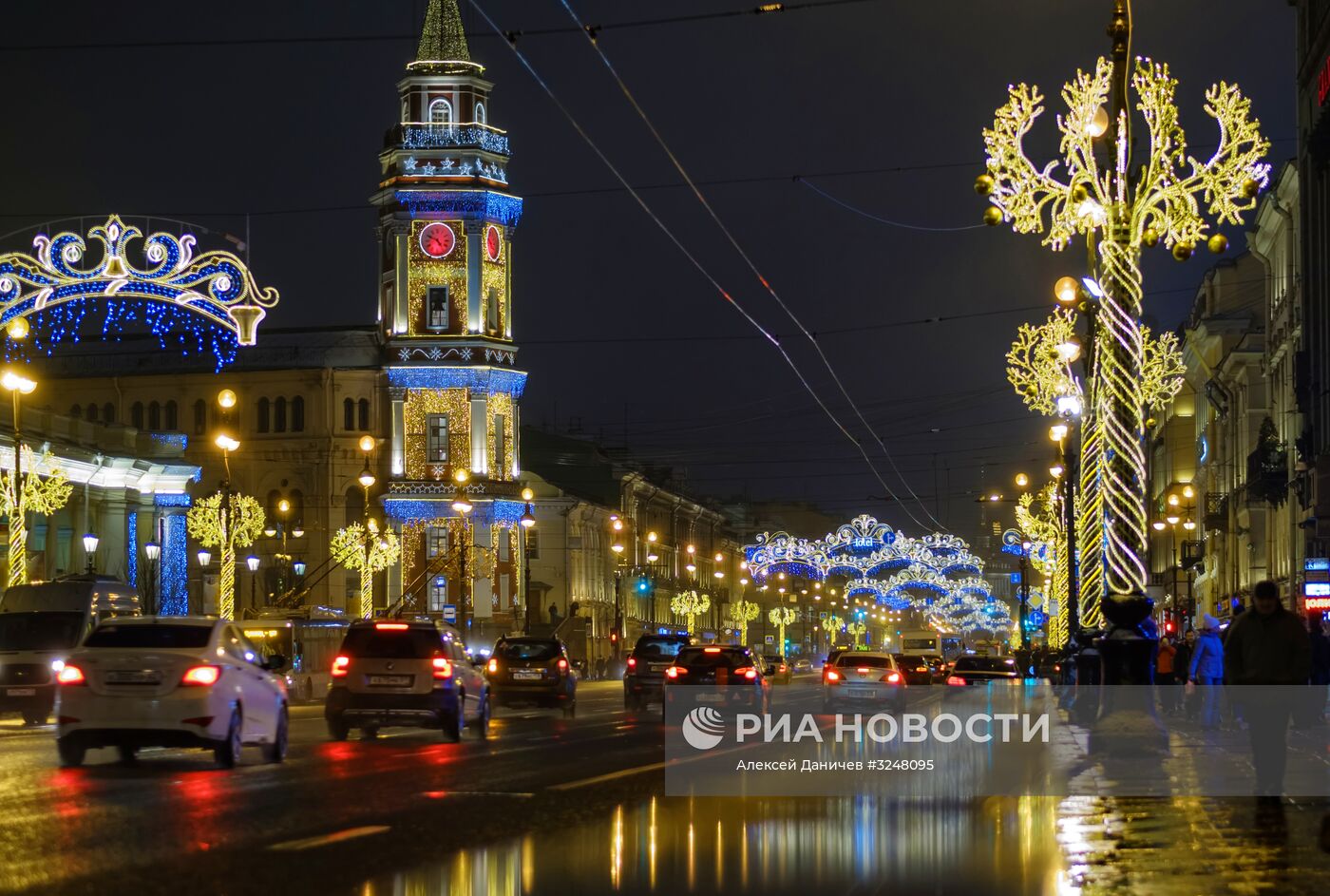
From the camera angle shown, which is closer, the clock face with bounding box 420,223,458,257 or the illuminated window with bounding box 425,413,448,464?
the clock face with bounding box 420,223,458,257

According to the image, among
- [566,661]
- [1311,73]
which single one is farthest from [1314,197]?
[566,661]

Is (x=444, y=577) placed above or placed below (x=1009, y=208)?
below

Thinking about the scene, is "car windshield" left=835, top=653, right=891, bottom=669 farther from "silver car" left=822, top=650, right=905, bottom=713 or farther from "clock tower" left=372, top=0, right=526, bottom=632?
"clock tower" left=372, top=0, right=526, bottom=632

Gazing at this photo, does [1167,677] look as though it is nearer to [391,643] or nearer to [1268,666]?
[391,643]

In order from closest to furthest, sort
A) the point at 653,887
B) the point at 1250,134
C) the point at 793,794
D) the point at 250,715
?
the point at 653,887
the point at 793,794
the point at 250,715
the point at 1250,134

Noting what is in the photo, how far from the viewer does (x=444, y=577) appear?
90.7m

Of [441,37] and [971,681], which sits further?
[441,37]

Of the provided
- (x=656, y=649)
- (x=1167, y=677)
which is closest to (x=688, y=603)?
(x=656, y=649)

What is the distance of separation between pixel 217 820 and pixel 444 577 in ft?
251

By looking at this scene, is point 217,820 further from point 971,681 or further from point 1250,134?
point 971,681

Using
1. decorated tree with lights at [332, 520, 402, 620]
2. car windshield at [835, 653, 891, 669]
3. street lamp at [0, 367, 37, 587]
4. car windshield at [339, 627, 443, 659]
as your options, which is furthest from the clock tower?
car windshield at [339, 627, 443, 659]

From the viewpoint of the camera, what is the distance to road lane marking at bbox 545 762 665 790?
61.4ft

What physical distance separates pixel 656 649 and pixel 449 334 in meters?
49.2

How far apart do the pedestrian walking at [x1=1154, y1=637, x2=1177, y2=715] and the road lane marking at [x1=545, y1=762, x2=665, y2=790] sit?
52.3 feet
